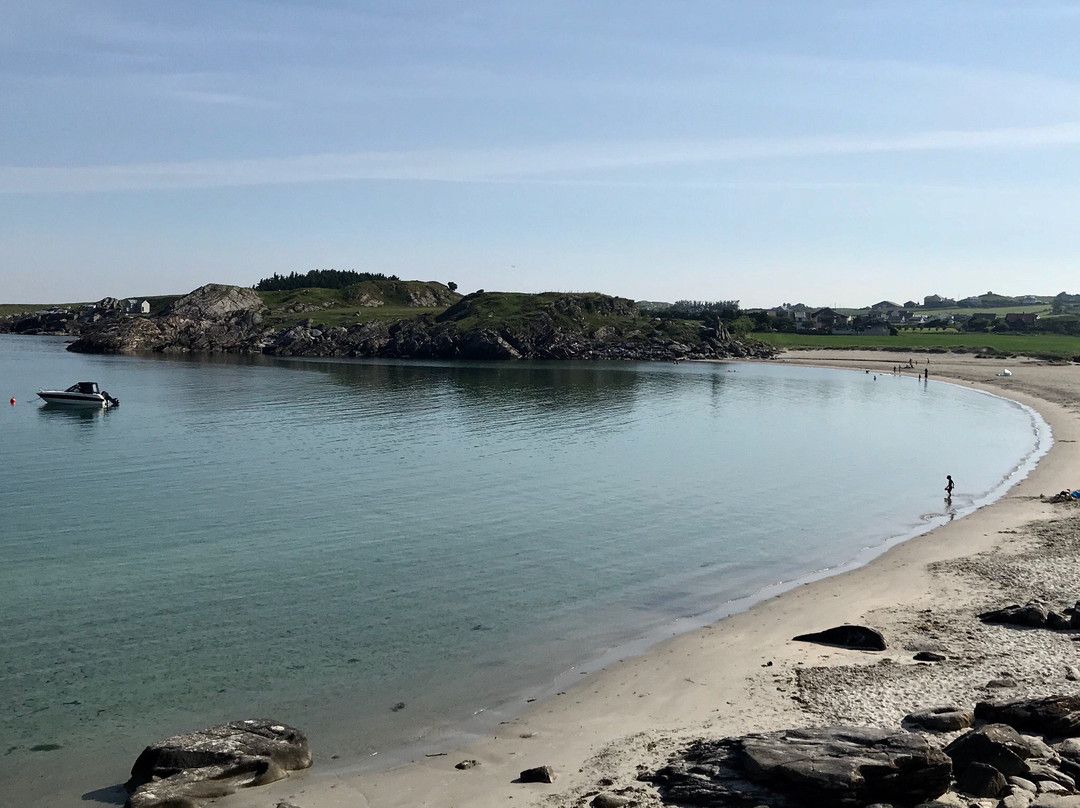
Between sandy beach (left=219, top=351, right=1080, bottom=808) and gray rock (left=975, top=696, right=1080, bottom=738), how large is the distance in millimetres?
1573

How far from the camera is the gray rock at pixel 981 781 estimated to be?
13.4 m

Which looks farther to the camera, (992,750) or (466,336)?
(466,336)

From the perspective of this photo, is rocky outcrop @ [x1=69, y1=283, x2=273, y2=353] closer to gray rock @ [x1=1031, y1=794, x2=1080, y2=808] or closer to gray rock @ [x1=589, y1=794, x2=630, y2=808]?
gray rock @ [x1=589, y1=794, x2=630, y2=808]

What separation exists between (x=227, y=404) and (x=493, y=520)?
176ft

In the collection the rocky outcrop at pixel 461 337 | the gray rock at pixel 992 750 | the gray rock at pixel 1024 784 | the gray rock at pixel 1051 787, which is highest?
the rocky outcrop at pixel 461 337

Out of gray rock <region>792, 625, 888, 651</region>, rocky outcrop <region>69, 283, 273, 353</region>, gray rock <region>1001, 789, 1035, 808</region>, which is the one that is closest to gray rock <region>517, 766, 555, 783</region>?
gray rock <region>1001, 789, 1035, 808</region>

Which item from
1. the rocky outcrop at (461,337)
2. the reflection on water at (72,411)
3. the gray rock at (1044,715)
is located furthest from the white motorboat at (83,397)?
the rocky outcrop at (461,337)

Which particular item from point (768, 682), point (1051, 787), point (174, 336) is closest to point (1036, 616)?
point (768, 682)

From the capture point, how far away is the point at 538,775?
50.8 ft

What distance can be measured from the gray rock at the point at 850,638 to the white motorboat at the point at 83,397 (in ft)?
244

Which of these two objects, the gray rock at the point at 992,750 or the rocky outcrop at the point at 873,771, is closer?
the rocky outcrop at the point at 873,771

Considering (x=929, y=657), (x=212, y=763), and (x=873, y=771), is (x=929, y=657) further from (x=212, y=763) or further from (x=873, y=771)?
(x=212, y=763)

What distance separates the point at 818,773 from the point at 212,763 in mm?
10713

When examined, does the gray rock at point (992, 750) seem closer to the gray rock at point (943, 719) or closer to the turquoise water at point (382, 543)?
the gray rock at point (943, 719)
